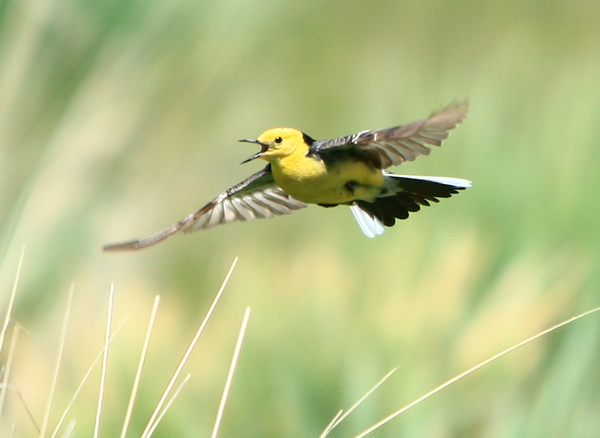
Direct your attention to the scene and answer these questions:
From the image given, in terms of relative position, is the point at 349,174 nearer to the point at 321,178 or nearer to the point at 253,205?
the point at 321,178

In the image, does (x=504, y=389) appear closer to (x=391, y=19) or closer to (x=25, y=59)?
(x=25, y=59)

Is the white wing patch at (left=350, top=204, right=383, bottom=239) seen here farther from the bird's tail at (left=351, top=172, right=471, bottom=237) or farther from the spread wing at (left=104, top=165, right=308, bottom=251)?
the spread wing at (left=104, top=165, right=308, bottom=251)

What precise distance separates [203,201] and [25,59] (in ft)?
9.20

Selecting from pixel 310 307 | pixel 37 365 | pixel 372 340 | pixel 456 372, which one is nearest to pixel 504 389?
pixel 456 372

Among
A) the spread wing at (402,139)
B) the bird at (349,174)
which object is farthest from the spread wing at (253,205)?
the spread wing at (402,139)

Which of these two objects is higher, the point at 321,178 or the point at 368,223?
the point at 321,178

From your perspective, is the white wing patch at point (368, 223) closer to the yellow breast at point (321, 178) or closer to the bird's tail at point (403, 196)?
the bird's tail at point (403, 196)

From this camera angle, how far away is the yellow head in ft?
7.14

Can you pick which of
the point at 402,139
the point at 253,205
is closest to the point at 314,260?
the point at 253,205

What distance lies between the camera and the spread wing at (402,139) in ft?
5.95

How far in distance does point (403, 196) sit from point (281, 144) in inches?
15.8

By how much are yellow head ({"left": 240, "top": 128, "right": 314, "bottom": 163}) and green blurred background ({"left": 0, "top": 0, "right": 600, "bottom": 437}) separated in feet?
1.33

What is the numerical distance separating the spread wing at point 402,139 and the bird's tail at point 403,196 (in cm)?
11

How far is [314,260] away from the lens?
310cm
